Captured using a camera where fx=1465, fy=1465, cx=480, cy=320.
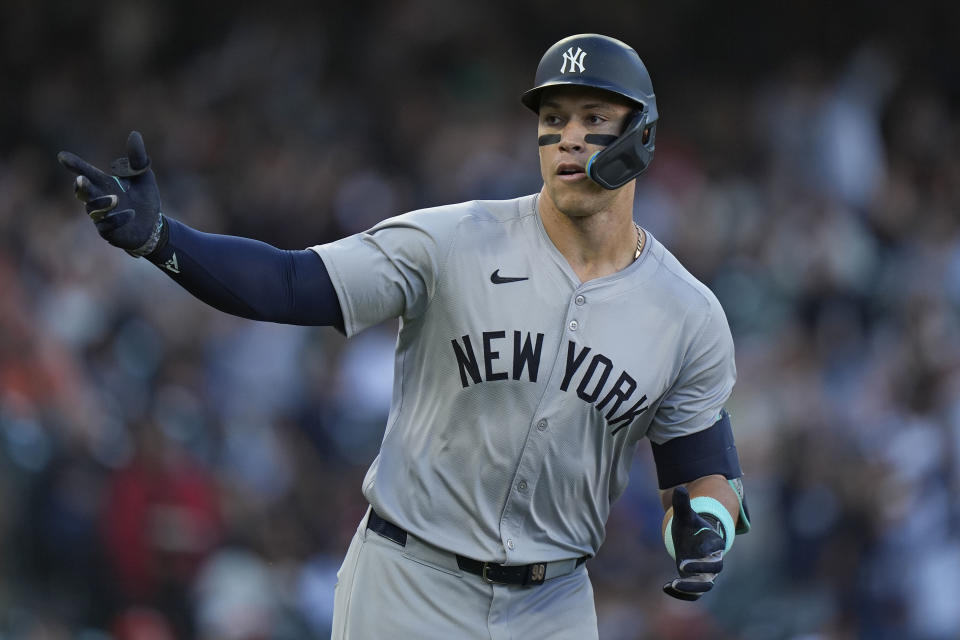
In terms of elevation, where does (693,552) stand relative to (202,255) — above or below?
below

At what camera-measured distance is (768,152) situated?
1080 cm

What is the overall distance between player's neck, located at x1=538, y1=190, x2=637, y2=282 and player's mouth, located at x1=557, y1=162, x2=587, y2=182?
13 cm

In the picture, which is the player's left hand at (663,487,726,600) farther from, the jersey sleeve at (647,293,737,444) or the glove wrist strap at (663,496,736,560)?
the jersey sleeve at (647,293,737,444)

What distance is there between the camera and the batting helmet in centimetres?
361

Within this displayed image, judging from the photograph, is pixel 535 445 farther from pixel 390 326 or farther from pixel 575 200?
pixel 390 326

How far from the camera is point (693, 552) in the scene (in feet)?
11.7

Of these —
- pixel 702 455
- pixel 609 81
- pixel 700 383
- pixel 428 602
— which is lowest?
pixel 428 602

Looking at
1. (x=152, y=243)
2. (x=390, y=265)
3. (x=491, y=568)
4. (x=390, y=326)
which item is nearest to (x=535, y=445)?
(x=491, y=568)

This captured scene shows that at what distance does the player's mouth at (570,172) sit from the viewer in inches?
143

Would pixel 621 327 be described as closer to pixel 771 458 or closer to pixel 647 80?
pixel 647 80

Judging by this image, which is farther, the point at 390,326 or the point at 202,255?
the point at 390,326

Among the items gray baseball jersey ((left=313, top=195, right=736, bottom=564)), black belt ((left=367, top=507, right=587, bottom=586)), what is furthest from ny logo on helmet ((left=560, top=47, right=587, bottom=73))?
black belt ((left=367, top=507, right=587, bottom=586))

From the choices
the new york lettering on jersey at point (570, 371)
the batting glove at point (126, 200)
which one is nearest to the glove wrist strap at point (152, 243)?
the batting glove at point (126, 200)

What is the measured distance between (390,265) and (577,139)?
565 mm
